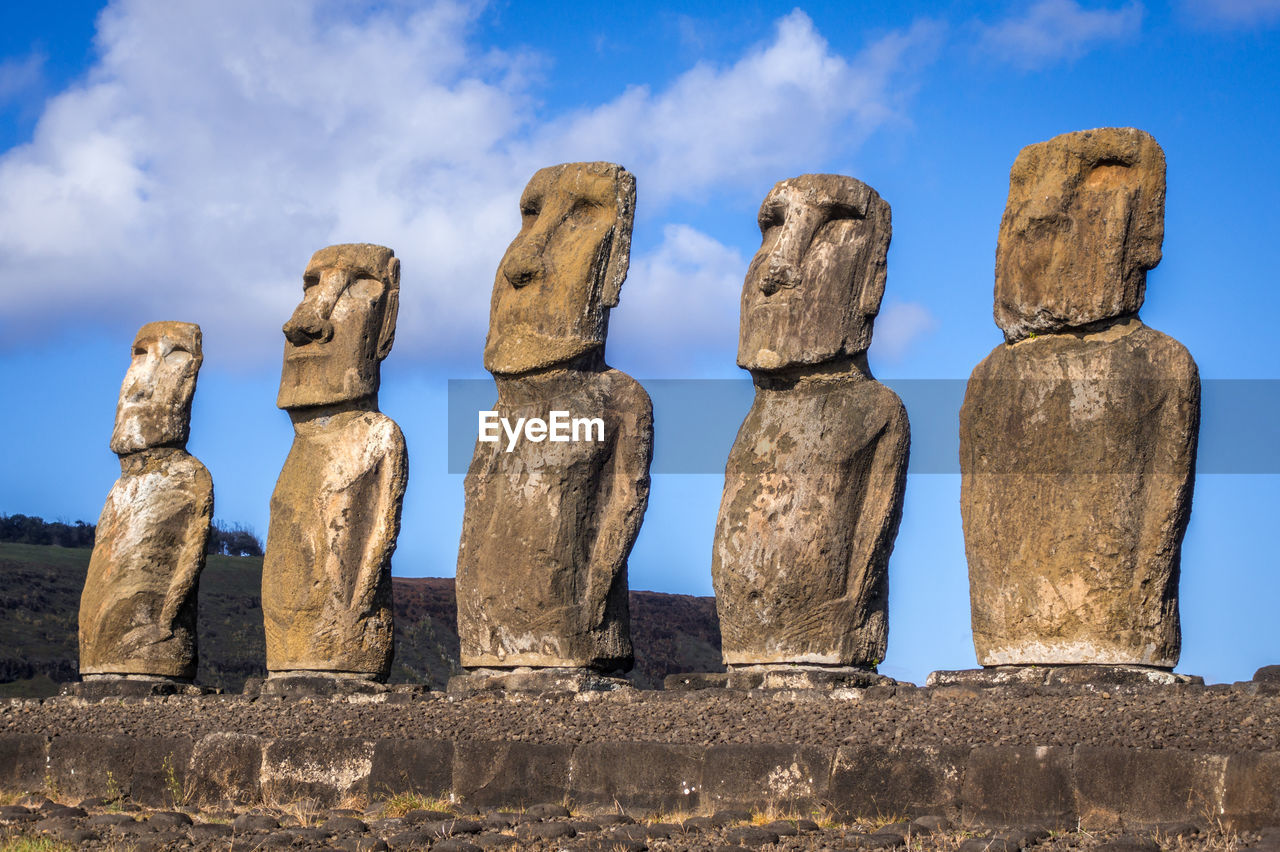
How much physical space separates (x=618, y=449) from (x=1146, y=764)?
16.1 ft

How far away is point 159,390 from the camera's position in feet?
47.2

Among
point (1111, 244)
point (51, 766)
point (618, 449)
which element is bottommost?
point (51, 766)

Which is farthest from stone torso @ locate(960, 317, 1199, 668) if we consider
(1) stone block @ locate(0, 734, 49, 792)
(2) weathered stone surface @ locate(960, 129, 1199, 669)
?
(1) stone block @ locate(0, 734, 49, 792)

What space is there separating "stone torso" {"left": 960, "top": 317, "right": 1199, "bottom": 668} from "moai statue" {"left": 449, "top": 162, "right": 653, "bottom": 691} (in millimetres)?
2574

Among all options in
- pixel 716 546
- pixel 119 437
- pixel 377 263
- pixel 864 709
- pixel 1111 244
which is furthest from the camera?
pixel 119 437

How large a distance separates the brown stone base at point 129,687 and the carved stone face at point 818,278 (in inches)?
219

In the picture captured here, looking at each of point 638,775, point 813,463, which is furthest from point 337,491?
point 638,775

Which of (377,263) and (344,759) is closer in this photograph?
(344,759)

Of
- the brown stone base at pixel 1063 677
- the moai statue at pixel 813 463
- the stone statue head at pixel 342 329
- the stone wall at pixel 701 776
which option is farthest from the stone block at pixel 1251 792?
the stone statue head at pixel 342 329

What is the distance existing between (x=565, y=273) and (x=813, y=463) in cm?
232

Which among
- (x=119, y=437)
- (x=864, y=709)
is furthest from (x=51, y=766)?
(x=864, y=709)

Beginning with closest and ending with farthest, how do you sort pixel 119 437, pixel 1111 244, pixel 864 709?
pixel 864 709
pixel 1111 244
pixel 119 437

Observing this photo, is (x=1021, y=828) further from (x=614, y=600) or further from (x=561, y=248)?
(x=561, y=248)

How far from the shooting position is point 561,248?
38.1 feet
